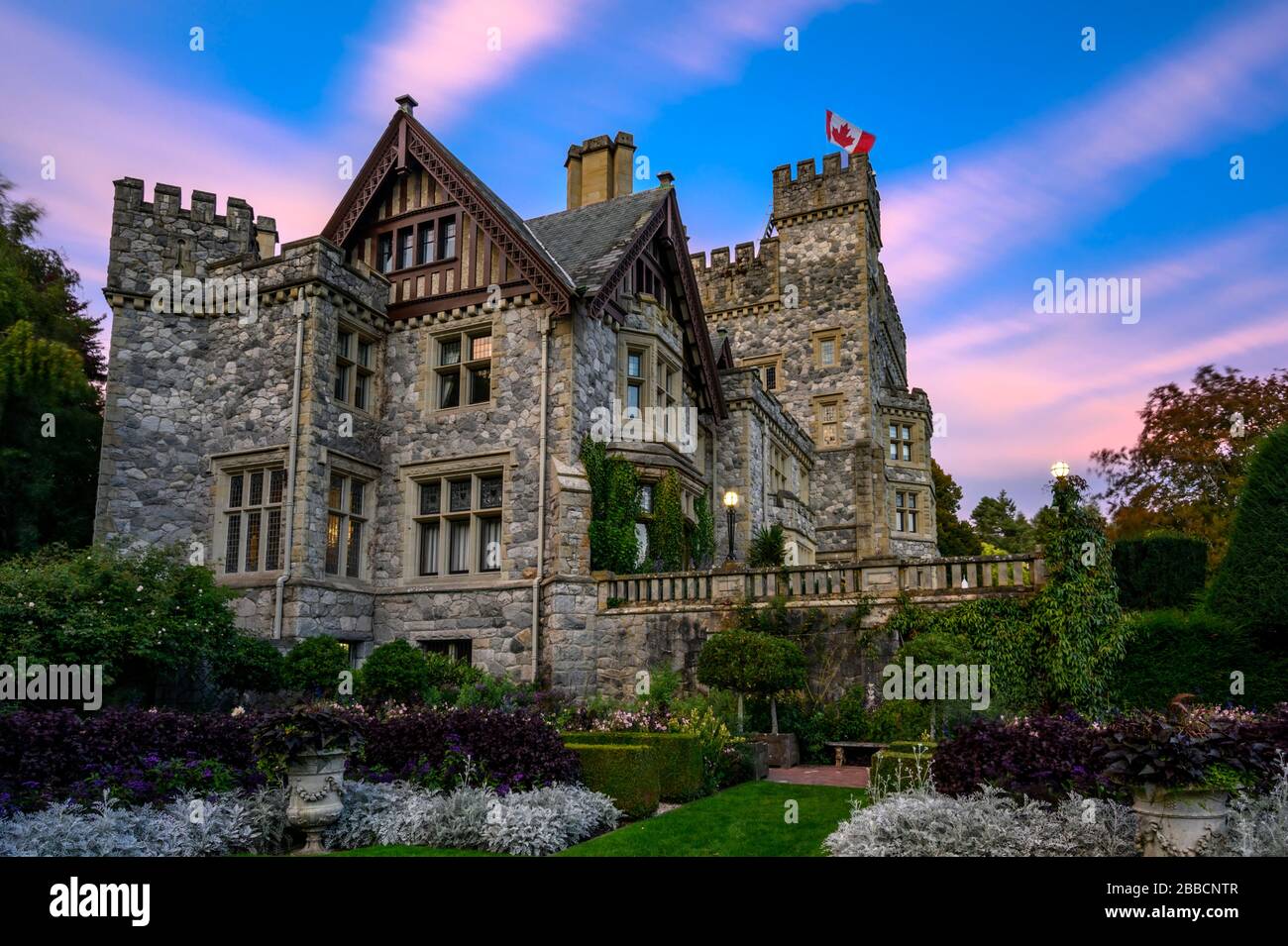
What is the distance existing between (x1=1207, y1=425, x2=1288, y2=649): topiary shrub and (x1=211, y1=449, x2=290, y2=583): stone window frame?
16.8 meters

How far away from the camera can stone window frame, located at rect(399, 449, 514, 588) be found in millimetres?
20266

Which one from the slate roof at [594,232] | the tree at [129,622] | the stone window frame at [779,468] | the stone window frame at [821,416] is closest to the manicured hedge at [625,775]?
the tree at [129,622]

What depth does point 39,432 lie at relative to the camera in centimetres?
2161

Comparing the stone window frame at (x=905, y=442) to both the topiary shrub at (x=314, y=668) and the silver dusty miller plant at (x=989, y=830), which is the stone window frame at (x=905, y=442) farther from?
the silver dusty miller plant at (x=989, y=830)

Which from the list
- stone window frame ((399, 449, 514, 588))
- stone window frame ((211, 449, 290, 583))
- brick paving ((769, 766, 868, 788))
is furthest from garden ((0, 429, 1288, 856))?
stone window frame ((399, 449, 514, 588))

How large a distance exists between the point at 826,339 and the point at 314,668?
1015 inches

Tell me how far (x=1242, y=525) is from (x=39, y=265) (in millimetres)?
29054

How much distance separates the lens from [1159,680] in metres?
15.4

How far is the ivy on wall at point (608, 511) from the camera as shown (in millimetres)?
20406

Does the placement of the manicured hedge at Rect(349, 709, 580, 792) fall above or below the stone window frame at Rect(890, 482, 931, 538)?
below

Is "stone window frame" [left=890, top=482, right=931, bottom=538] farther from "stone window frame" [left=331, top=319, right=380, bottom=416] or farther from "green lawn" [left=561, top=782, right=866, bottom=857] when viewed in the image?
"green lawn" [left=561, top=782, right=866, bottom=857]

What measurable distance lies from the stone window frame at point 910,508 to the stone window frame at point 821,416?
12.8 feet
